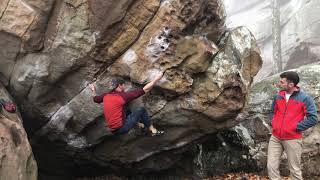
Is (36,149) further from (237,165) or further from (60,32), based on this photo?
(237,165)

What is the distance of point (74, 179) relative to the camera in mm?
15992

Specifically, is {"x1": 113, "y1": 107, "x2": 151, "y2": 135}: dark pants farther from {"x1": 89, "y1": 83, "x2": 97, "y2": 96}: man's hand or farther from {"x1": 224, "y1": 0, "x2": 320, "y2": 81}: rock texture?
{"x1": 224, "y1": 0, "x2": 320, "y2": 81}: rock texture

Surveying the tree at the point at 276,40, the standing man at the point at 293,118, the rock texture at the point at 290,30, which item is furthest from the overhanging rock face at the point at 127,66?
the rock texture at the point at 290,30

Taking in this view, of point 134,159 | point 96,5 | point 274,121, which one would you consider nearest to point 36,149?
point 134,159

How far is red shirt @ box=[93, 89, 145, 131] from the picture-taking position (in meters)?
11.4

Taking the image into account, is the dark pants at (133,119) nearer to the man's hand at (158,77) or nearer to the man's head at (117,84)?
the man's head at (117,84)

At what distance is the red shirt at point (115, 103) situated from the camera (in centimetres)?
1142

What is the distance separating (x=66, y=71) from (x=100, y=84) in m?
1.07

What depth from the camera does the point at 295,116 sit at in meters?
10.8

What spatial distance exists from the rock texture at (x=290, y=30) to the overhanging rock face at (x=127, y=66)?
1908 cm

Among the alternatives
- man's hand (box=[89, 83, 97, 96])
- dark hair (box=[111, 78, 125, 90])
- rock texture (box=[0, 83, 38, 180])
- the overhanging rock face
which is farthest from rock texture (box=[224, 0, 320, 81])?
rock texture (box=[0, 83, 38, 180])

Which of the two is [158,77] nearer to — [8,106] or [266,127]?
[8,106]

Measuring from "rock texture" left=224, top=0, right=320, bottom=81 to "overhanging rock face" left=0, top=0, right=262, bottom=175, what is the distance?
1908 cm

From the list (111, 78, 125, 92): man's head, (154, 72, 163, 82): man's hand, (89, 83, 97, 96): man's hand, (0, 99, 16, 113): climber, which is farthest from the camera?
(89, 83, 97, 96): man's hand
